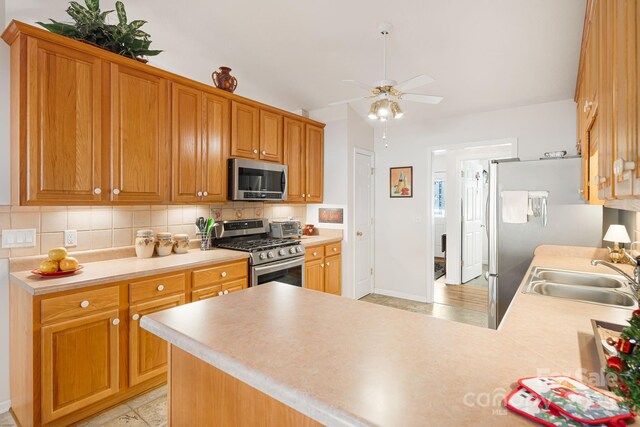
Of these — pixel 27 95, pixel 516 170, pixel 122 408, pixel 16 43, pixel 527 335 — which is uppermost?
pixel 16 43

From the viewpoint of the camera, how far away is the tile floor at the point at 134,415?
2.01 m

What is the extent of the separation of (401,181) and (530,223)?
6.18 feet

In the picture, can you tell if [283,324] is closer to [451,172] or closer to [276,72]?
[276,72]

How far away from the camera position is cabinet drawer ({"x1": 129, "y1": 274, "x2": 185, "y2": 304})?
7.14ft

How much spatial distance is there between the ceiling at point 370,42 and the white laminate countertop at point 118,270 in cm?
173

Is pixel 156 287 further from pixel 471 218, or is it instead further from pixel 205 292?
pixel 471 218

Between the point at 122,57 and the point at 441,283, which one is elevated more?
the point at 122,57

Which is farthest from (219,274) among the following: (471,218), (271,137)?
(471,218)

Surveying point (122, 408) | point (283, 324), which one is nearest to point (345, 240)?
point (122, 408)

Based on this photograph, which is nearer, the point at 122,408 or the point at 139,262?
the point at 122,408

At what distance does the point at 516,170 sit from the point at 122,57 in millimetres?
3334

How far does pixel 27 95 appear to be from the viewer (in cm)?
195

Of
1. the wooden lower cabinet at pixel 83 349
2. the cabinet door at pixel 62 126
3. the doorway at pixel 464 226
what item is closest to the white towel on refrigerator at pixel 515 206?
the doorway at pixel 464 226

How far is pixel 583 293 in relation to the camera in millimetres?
1903
